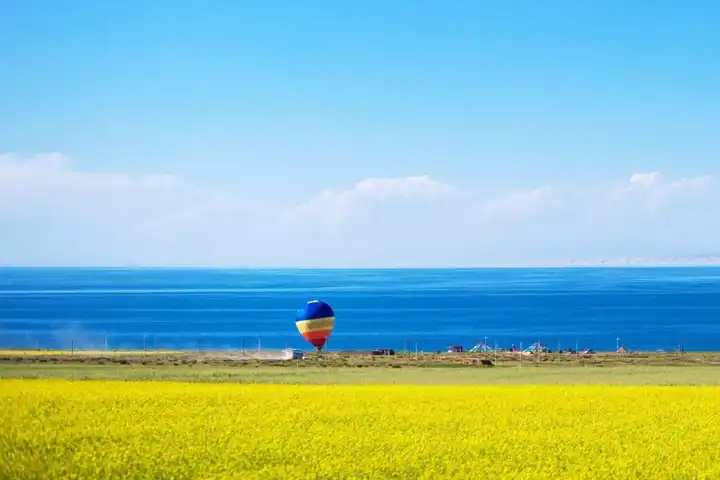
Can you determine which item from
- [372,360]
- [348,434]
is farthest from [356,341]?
[348,434]

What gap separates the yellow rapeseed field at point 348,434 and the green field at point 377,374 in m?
12.0

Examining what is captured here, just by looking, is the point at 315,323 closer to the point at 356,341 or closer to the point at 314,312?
the point at 314,312

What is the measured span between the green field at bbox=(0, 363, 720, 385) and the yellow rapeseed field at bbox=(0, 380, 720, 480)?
1203cm

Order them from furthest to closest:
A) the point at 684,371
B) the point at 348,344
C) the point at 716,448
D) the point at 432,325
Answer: the point at 432,325 < the point at 348,344 < the point at 684,371 < the point at 716,448

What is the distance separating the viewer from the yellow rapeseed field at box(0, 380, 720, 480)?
19812 millimetres

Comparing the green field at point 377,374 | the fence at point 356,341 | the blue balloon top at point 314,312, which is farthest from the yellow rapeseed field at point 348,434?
the fence at point 356,341

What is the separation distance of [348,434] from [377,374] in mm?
25907

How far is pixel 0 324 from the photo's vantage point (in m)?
168

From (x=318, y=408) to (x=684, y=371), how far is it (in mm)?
30450

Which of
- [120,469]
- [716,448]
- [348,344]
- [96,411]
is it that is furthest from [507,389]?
[348,344]

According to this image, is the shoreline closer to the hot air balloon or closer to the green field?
the hot air balloon

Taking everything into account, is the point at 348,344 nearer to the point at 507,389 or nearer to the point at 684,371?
the point at 684,371

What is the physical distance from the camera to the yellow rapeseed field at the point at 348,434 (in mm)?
A: 19812

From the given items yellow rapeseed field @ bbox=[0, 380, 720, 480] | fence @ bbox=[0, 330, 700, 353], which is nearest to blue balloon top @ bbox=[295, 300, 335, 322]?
yellow rapeseed field @ bbox=[0, 380, 720, 480]
